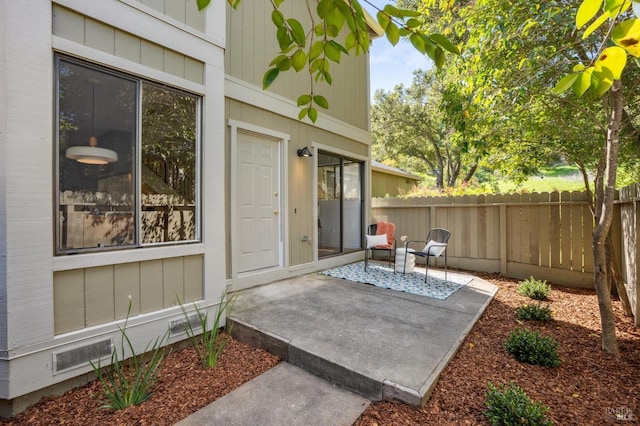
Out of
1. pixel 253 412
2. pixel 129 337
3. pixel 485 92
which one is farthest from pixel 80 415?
pixel 485 92

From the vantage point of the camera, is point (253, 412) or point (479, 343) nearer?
point (253, 412)

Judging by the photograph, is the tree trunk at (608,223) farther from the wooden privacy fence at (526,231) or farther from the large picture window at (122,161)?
the large picture window at (122,161)

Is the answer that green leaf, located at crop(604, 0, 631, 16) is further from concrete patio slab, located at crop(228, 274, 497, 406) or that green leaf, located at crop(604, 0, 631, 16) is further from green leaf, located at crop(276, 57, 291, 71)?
concrete patio slab, located at crop(228, 274, 497, 406)

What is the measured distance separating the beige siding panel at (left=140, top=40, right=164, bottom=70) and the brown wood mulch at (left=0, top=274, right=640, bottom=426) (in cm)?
260

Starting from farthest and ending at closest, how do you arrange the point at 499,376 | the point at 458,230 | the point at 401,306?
the point at 458,230, the point at 401,306, the point at 499,376

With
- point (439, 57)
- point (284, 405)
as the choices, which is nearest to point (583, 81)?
point (439, 57)

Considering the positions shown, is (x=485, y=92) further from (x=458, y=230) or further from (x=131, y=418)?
(x=131, y=418)

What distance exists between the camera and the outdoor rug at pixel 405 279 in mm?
4066

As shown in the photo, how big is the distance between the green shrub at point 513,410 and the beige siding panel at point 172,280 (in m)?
2.56

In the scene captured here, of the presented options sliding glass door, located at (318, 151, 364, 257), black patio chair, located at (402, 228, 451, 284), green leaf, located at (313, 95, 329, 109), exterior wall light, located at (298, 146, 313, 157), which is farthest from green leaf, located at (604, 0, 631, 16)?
sliding glass door, located at (318, 151, 364, 257)

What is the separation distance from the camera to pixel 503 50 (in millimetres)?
3207

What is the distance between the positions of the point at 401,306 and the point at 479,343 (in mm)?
879

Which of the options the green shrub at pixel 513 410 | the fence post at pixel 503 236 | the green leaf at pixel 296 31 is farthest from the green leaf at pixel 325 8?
the fence post at pixel 503 236

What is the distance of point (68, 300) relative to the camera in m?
2.18
